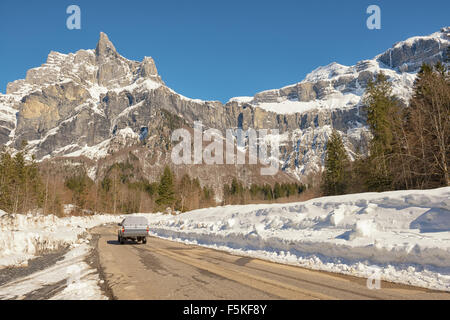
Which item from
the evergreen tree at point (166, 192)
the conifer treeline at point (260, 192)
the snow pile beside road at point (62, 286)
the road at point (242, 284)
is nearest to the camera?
the road at point (242, 284)

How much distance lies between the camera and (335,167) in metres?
49.1

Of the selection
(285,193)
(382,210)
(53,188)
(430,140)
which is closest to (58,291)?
(382,210)

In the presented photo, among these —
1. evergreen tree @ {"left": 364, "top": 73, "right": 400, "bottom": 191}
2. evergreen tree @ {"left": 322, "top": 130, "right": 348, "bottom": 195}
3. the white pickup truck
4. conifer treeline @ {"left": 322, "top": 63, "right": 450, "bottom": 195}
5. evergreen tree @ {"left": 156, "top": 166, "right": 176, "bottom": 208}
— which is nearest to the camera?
the white pickup truck

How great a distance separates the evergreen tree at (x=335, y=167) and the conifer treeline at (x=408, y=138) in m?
0.41

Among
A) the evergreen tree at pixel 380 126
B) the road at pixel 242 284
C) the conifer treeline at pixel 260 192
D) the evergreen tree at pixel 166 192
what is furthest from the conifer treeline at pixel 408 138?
the conifer treeline at pixel 260 192

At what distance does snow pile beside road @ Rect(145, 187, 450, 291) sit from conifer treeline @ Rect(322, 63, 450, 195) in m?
9.62

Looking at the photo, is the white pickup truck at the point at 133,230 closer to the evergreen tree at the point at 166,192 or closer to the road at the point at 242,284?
the road at the point at 242,284

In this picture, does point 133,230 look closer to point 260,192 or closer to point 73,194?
point 73,194

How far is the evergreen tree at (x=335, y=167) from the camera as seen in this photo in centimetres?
4631

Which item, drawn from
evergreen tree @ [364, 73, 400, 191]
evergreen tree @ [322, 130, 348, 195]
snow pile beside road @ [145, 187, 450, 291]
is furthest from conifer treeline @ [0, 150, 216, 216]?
snow pile beside road @ [145, 187, 450, 291]

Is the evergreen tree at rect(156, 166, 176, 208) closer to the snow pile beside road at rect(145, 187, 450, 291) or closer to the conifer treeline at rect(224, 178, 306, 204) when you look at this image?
the conifer treeline at rect(224, 178, 306, 204)

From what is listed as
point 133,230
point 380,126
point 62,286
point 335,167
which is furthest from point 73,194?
point 62,286

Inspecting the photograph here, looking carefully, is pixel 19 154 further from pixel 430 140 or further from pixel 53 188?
pixel 430 140

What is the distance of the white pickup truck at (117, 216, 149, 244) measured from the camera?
19844 millimetres
